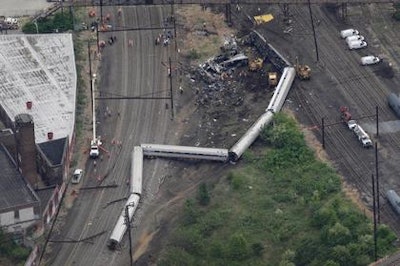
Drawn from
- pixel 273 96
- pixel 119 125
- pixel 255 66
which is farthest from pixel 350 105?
pixel 119 125

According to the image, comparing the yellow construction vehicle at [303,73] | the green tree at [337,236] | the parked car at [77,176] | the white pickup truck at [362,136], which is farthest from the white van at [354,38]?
the green tree at [337,236]

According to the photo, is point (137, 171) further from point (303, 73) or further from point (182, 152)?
point (303, 73)

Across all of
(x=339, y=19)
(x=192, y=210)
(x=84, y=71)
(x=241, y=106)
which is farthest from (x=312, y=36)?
(x=192, y=210)

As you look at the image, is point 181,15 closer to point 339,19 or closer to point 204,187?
point 339,19

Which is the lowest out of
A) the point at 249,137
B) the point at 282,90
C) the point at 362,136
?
the point at 249,137

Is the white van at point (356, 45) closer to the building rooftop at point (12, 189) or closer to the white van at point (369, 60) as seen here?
the white van at point (369, 60)

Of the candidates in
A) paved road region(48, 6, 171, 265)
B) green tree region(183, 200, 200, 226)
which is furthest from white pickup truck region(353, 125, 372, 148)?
paved road region(48, 6, 171, 265)
